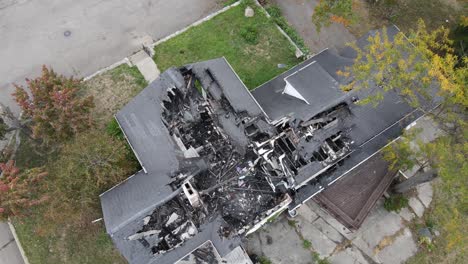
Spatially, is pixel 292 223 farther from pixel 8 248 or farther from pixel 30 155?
pixel 30 155

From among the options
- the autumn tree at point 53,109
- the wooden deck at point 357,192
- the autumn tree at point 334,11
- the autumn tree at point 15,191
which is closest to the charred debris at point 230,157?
the wooden deck at point 357,192

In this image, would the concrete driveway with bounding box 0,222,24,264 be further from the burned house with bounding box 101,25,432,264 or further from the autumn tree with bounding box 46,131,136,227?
the burned house with bounding box 101,25,432,264

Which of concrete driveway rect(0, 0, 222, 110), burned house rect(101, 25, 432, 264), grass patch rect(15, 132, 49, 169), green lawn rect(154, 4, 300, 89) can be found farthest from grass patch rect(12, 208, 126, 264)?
green lawn rect(154, 4, 300, 89)

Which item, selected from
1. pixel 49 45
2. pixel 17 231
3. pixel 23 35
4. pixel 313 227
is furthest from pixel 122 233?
pixel 23 35

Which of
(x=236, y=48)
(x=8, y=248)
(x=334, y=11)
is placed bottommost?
(x=8, y=248)

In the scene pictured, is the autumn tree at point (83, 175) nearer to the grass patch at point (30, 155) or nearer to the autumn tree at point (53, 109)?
the autumn tree at point (53, 109)

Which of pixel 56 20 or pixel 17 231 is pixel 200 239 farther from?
pixel 56 20

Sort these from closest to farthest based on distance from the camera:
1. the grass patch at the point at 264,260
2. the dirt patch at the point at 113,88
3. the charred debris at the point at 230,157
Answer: the charred debris at the point at 230,157, the grass patch at the point at 264,260, the dirt patch at the point at 113,88

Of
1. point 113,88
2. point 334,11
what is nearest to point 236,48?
point 334,11
